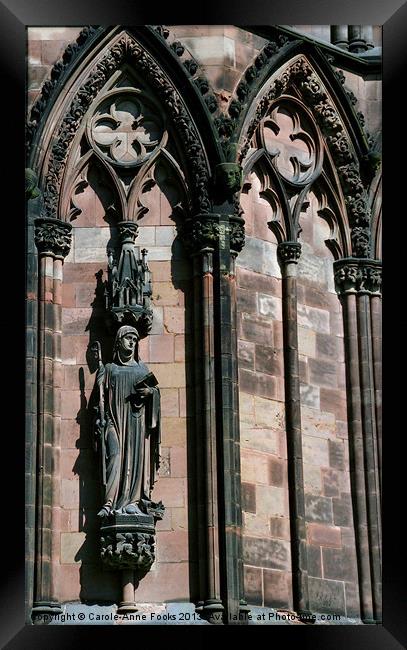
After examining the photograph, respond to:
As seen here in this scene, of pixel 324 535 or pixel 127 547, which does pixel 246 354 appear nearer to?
pixel 324 535

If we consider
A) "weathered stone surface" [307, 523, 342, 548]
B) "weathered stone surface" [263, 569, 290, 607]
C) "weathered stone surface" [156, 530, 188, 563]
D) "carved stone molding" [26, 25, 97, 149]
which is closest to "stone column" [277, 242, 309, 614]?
"weathered stone surface" [263, 569, 290, 607]

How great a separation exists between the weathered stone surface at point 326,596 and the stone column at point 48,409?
8.83 feet

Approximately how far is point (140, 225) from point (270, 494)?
309 centimetres

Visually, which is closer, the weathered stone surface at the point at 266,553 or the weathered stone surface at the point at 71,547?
the weathered stone surface at the point at 71,547

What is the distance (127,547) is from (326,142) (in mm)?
5244

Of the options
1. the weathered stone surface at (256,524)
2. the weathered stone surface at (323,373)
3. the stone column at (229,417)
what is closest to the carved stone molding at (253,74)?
the stone column at (229,417)

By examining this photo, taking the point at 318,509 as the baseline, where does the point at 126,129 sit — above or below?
above

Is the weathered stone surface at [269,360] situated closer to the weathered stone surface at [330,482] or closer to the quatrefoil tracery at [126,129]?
the weathered stone surface at [330,482]

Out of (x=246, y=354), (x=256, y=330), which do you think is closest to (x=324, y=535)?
(x=246, y=354)

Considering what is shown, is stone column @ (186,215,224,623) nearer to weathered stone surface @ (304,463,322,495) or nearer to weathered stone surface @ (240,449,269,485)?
weathered stone surface @ (240,449,269,485)

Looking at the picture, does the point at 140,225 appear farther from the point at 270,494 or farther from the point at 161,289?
the point at 270,494

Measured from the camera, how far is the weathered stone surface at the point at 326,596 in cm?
2622

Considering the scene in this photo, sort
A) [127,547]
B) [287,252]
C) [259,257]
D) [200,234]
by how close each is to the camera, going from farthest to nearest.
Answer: [287,252], [259,257], [200,234], [127,547]

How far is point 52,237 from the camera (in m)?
26.4
